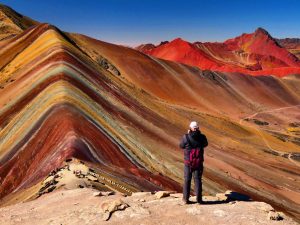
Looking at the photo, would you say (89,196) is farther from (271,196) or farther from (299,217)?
(271,196)

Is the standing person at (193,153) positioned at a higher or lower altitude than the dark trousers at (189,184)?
higher

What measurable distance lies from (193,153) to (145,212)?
206 cm

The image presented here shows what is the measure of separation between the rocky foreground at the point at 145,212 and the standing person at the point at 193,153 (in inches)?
18.7

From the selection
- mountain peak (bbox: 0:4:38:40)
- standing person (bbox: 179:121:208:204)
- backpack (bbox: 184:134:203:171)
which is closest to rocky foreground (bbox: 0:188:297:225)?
standing person (bbox: 179:121:208:204)

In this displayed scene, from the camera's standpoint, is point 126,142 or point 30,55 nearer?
point 126,142

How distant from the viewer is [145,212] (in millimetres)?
11078

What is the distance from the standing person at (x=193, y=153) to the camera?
11.4 meters

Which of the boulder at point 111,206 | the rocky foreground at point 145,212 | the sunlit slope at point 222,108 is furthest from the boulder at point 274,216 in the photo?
the sunlit slope at point 222,108

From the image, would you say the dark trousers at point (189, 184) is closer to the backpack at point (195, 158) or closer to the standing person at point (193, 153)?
the standing person at point (193, 153)

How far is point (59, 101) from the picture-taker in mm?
29906

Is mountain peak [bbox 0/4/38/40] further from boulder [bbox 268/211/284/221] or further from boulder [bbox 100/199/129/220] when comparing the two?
boulder [bbox 268/211/284/221]

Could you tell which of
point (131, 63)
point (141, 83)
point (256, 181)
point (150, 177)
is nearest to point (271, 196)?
point (256, 181)

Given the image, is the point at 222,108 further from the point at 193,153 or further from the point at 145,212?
the point at 145,212

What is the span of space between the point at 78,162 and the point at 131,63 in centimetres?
6821
